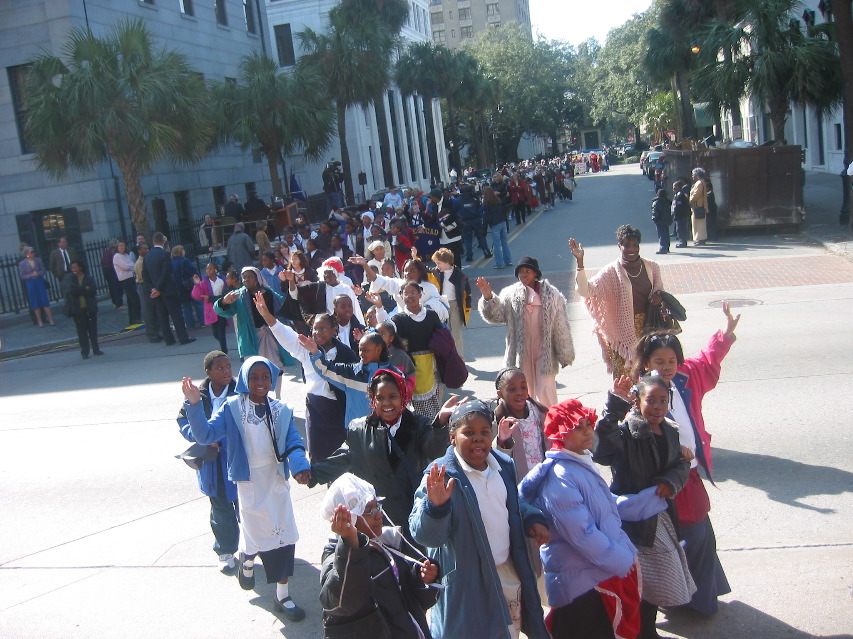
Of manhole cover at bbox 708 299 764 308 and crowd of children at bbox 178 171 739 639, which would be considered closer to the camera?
crowd of children at bbox 178 171 739 639

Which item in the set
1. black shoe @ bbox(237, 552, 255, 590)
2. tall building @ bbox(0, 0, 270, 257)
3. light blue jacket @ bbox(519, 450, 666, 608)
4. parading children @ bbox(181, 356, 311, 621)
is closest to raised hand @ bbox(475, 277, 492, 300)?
parading children @ bbox(181, 356, 311, 621)

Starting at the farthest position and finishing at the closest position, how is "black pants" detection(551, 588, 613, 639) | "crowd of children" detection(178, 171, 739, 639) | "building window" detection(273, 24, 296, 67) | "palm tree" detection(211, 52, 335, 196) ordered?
"building window" detection(273, 24, 296, 67) → "palm tree" detection(211, 52, 335, 196) → "black pants" detection(551, 588, 613, 639) → "crowd of children" detection(178, 171, 739, 639)

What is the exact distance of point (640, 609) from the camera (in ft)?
14.9

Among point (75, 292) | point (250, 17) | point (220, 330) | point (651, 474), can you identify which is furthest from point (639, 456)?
point (250, 17)

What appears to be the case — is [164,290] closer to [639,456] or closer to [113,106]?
[113,106]

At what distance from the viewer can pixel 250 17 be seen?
35906 millimetres

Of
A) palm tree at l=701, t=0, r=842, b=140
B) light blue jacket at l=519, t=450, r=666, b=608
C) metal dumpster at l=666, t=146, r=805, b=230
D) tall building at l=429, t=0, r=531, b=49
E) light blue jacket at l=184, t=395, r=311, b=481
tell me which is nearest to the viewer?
light blue jacket at l=519, t=450, r=666, b=608

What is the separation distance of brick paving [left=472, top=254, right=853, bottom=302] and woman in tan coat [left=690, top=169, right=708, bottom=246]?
226 cm

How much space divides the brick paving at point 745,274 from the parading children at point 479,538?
11493 millimetres

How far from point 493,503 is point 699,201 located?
1706 centimetres

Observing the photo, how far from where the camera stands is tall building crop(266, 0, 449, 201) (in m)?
50.5

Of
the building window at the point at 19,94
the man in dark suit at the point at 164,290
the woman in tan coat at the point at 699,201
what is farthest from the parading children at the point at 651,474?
the building window at the point at 19,94

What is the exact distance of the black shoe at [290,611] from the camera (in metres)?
5.36

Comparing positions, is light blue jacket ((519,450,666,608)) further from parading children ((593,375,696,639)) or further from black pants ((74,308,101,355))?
black pants ((74,308,101,355))
